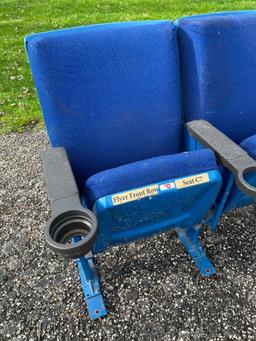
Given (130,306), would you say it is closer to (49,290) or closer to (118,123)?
(49,290)

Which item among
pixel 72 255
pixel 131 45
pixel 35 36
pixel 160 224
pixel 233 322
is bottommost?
pixel 233 322

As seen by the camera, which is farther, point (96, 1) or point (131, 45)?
point (96, 1)

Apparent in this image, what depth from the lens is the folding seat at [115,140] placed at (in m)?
1.22

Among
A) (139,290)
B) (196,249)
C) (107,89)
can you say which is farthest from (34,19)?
(139,290)

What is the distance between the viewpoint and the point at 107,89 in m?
1.53

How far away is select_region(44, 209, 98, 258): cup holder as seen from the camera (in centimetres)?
→ 96

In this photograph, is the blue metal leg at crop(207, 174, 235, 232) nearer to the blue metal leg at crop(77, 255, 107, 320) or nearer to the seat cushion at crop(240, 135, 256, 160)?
the seat cushion at crop(240, 135, 256, 160)

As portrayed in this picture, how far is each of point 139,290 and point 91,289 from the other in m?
0.26

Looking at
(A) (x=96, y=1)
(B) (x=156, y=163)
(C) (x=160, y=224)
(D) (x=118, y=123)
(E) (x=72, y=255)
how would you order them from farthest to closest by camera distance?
1. (A) (x=96, y=1)
2. (D) (x=118, y=123)
3. (C) (x=160, y=224)
4. (B) (x=156, y=163)
5. (E) (x=72, y=255)

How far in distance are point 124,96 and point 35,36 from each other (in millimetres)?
492

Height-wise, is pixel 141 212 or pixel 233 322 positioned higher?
pixel 141 212

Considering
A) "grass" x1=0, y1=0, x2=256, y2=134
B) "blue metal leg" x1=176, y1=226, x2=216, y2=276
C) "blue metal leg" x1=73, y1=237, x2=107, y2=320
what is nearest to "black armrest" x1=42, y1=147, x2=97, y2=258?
"blue metal leg" x1=73, y1=237, x2=107, y2=320

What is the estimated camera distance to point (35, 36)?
4.48 feet

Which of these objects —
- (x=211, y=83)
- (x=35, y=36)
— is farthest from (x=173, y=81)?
(x=35, y=36)
